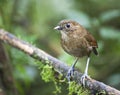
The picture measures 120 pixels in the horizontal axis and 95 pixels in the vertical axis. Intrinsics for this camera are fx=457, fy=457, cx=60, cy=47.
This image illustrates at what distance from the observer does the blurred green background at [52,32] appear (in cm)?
518

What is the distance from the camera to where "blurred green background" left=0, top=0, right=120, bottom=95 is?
5.18 m

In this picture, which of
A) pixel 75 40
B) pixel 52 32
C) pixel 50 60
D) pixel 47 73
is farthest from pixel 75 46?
pixel 52 32

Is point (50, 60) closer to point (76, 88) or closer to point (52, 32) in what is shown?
point (76, 88)

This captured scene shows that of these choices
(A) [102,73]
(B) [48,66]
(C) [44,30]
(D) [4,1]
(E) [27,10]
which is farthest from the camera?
(C) [44,30]

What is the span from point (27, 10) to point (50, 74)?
8.70ft

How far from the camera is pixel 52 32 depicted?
6914 mm

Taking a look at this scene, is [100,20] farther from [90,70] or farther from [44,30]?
[44,30]

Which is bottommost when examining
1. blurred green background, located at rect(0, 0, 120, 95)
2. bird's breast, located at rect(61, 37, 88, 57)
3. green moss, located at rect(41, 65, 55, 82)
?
green moss, located at rect(41, 65, 55, 82)

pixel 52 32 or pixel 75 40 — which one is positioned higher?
pixel 52 32

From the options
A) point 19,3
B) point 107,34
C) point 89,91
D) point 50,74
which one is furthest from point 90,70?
point 89,91

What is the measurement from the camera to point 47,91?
5.84 meters

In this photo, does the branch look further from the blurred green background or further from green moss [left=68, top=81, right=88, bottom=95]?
the blurred green background

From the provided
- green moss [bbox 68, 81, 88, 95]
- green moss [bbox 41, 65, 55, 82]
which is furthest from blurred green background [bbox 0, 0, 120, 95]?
green moss [bbox 68, 81, 88, 95]

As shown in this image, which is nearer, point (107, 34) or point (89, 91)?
point (89, 91)
